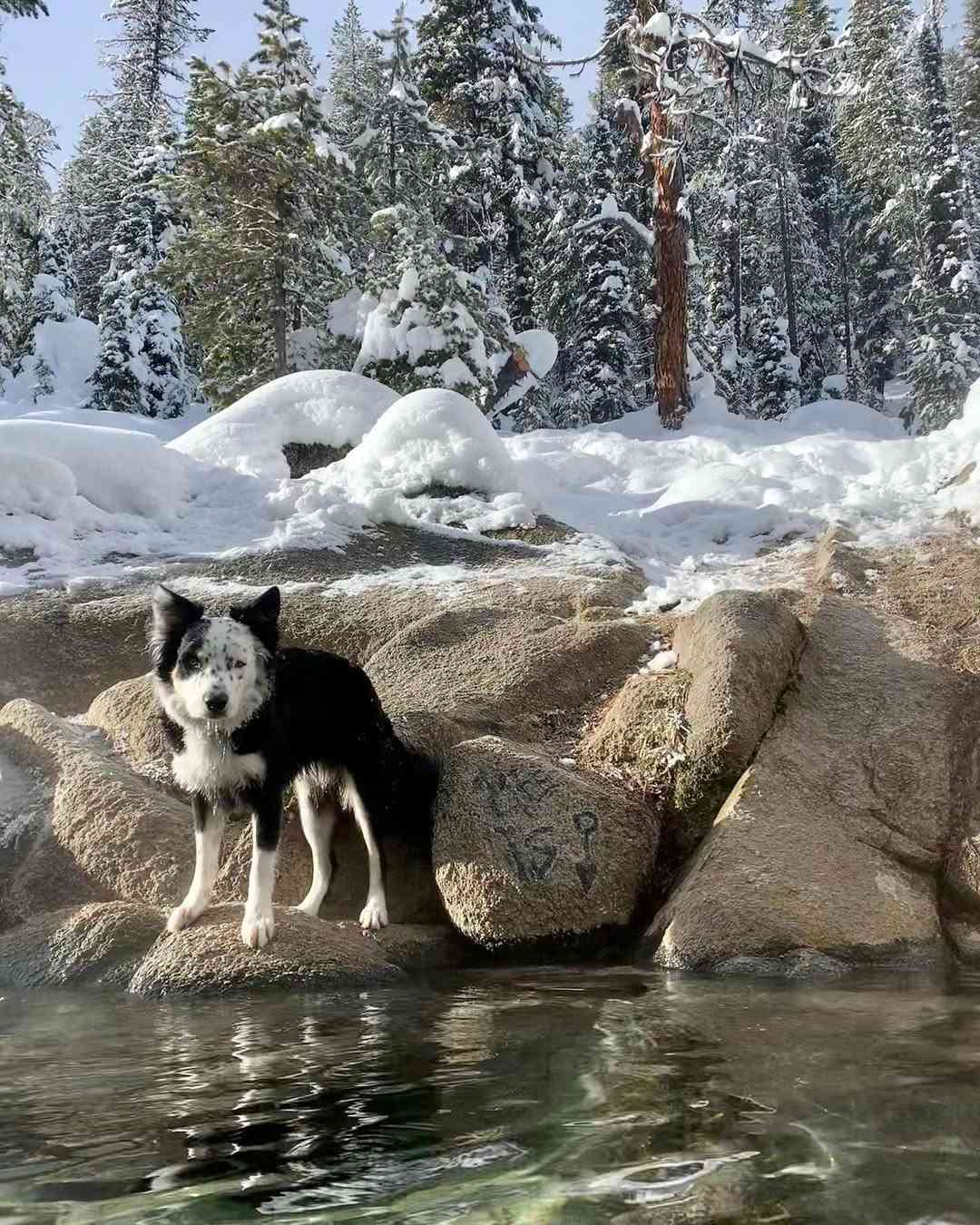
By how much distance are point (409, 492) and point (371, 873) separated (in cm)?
598

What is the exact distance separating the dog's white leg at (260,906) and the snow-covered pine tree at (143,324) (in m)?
33.6

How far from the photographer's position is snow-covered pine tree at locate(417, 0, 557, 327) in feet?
90.3

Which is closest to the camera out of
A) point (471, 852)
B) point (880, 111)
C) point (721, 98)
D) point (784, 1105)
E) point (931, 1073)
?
point (784, 1105)

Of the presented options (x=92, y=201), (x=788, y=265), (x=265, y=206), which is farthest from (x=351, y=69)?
(x=265, y=206)

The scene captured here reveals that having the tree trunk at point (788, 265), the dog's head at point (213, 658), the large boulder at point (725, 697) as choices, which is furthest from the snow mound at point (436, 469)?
the tree trunk at point (788, 265)

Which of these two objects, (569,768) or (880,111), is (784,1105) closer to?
(569,768)

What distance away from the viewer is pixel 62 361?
4259 centimetres

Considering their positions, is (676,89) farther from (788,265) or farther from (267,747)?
(788,265)

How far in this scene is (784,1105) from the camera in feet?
9.43

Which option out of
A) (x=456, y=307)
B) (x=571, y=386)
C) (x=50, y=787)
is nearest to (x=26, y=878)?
(x=50, y=787)

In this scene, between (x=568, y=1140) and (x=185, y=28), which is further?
(x=185, y=28)

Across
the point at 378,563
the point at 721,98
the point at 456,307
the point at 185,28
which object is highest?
the point at 185,28

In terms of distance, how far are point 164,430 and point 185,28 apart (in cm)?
2717

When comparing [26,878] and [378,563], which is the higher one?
[378,563]
